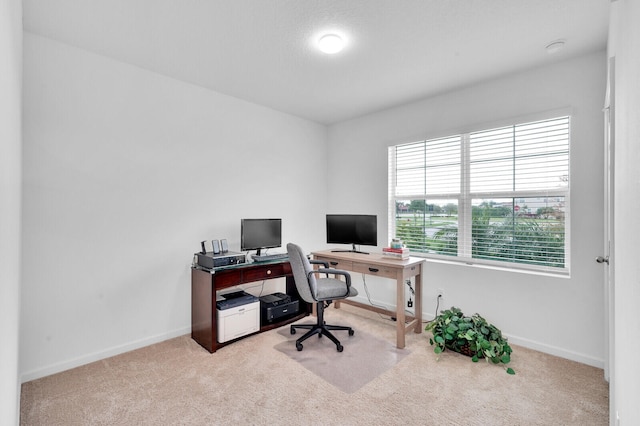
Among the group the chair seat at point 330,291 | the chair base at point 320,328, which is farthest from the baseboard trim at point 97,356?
the chair seat at point 330,291

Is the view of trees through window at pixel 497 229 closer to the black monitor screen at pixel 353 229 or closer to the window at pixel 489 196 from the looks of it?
the window at pixel 489 196

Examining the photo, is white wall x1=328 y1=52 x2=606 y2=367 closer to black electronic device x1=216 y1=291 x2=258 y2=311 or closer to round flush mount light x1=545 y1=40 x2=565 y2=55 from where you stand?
round flush mount light x1=545 y1=40 x2=565 y2=55

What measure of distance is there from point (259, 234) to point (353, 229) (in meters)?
1.13

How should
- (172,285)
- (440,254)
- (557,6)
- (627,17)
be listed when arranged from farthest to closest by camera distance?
(440,254) → (172,285) → (557,6) → (627,17)

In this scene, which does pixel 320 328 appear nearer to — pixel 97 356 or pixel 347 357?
pixel 347 357

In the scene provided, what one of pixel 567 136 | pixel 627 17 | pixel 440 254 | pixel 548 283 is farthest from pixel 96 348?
pixel 567 136

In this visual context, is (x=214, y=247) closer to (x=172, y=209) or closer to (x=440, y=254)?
(x=172, y=209)

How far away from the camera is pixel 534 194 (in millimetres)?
2803

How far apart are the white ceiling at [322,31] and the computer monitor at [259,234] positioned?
58.1 inches

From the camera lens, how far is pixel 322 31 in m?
2.22

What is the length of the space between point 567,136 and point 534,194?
55cm

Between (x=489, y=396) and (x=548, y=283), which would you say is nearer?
(x=489, y=396)

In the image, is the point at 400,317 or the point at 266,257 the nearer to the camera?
the point at 400,317

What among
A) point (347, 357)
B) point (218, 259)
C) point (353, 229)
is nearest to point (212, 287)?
point (218, 259)
